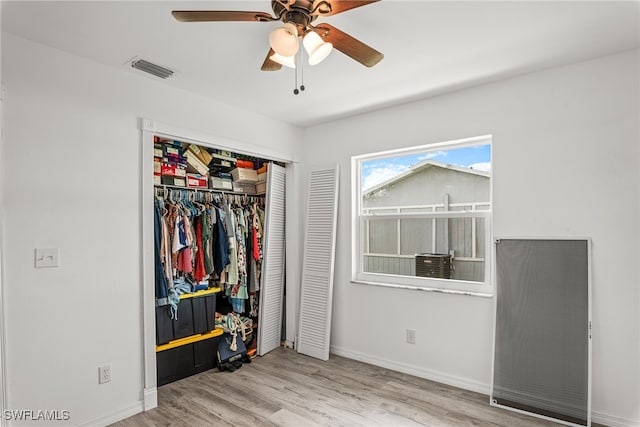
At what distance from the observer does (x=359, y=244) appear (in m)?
3.90

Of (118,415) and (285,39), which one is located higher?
(285,39)

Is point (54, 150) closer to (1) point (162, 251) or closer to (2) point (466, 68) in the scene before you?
(1) point (162, 251)

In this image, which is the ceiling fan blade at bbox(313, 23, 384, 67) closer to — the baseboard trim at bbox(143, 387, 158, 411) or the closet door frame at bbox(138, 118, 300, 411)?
the closet door frame at bbox(138, 118, 300, 411)

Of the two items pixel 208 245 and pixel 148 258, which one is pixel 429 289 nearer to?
pixel 208 245

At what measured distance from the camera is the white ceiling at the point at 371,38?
77.0 inches

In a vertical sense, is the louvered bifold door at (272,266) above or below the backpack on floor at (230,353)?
above

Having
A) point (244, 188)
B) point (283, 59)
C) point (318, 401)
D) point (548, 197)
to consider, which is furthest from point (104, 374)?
point (548, 197)

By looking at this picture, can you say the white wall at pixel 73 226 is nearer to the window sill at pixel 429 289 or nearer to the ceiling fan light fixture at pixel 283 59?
the ceiling fan light fixture at pixel 283 59

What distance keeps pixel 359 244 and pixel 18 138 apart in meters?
2.91

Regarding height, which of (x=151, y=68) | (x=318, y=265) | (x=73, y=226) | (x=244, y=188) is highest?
(x=151, y=68)

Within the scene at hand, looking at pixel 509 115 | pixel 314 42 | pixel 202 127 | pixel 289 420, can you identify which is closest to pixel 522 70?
pixel 509 115

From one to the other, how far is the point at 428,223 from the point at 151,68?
2.65 m

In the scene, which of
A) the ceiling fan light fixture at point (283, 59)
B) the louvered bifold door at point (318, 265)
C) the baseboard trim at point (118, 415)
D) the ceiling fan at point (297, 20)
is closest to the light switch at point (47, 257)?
the baseboard trim at point (118, 415)

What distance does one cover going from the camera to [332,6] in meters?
1.56
